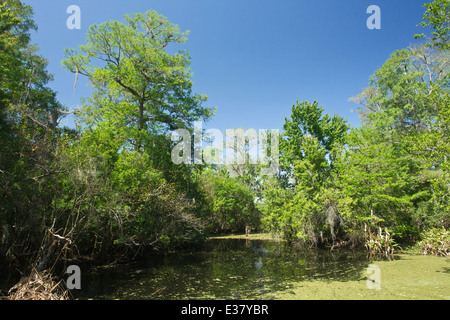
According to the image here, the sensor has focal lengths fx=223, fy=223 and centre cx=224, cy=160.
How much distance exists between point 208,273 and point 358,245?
12.2 meters

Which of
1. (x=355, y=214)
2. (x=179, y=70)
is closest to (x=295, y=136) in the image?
(x=355, y=214)

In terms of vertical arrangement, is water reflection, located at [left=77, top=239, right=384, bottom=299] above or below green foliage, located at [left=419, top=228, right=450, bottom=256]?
below

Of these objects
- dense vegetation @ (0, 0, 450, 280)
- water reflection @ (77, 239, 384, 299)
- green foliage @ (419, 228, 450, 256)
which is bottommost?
water reflection @ (77, 239, 384, 299)

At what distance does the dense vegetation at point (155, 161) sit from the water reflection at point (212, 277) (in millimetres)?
1778

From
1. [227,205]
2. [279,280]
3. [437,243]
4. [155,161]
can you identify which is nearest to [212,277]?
[279,280]

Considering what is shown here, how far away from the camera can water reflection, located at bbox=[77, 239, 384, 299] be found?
7.52m

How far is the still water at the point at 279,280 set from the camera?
23.2ft

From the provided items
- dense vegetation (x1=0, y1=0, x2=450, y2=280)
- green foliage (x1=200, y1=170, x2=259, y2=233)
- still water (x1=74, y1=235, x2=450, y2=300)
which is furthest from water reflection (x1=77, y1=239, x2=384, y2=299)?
green foliage (x1=200, y1=170, x2=259, y2=233)

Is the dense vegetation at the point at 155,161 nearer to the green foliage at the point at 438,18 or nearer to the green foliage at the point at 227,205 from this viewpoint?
the green foliage at the point at 438,18

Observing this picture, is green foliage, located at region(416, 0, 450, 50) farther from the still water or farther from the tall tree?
the tall tree

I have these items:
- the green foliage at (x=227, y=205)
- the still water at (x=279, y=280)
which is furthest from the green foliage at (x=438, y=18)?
the green foliage at (x=227, y=205)

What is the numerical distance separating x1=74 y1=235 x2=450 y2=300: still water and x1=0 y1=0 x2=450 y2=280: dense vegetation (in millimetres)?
1937

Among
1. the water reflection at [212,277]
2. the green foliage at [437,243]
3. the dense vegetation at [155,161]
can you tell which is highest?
the dense vegetation at [155,161]
